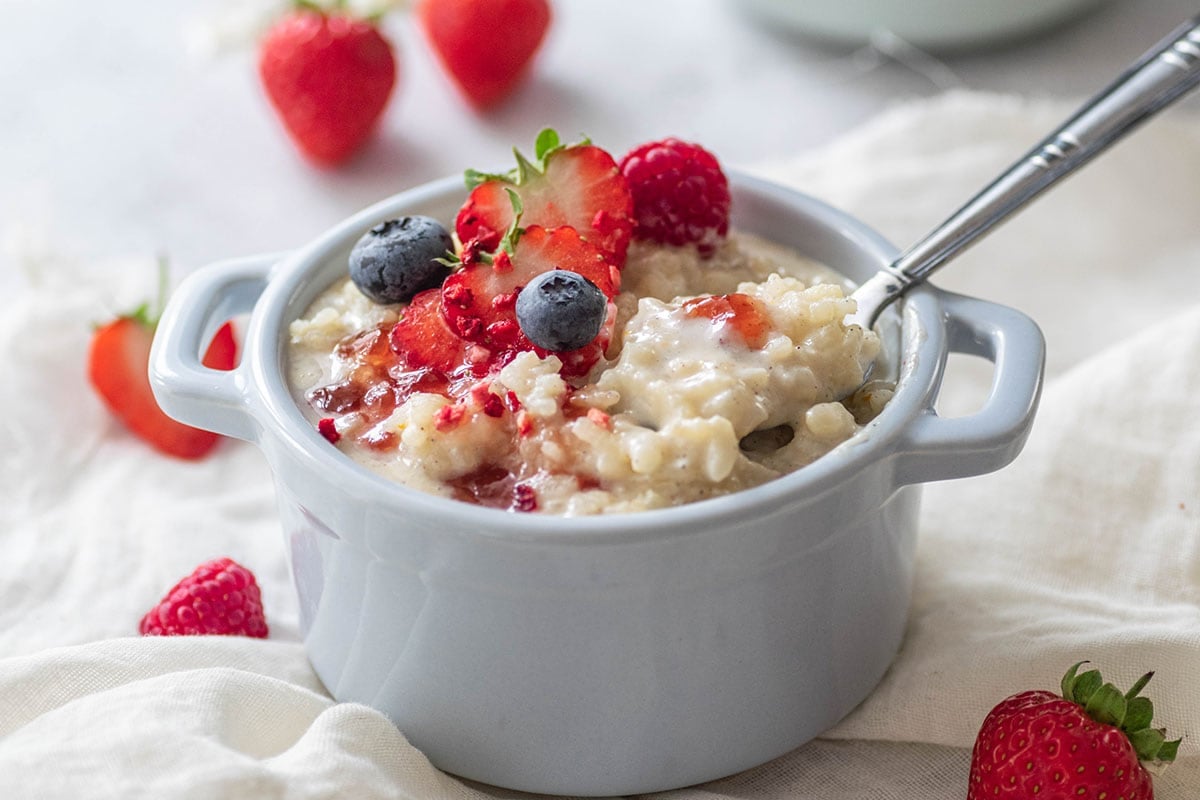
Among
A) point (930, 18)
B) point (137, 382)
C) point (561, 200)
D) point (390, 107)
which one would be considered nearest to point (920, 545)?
point (561, 200)

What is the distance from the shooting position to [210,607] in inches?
79.4

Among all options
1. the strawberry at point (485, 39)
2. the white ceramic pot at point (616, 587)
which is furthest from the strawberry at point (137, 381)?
the strawberry at point (485, 39)

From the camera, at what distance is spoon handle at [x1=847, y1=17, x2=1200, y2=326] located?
1.87 m

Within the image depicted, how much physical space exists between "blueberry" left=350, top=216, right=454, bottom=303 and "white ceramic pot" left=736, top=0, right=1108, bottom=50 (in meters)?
1.73

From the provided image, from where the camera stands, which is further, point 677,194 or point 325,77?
point 325,77

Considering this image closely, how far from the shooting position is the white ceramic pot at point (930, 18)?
10.7ft

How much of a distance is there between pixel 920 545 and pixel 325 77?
1747 millimetres

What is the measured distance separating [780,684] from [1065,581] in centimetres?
58

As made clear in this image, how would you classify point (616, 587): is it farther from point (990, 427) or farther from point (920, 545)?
point (920, 545)

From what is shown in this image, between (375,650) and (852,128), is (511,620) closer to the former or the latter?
(375,650)

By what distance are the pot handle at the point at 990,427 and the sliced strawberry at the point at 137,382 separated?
4.24ft

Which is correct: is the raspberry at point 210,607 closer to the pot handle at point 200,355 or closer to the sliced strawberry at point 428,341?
the pot handle at point 200,355

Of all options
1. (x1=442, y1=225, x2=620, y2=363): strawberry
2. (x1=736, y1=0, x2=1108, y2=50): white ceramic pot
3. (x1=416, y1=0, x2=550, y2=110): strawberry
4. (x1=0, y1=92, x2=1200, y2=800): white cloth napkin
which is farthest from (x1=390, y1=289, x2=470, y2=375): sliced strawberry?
(x1=736, y1=0, x2=1108, y2=50): white ceramic pot

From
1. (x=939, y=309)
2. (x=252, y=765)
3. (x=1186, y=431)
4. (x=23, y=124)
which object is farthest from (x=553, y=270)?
(x=23, y=124)
